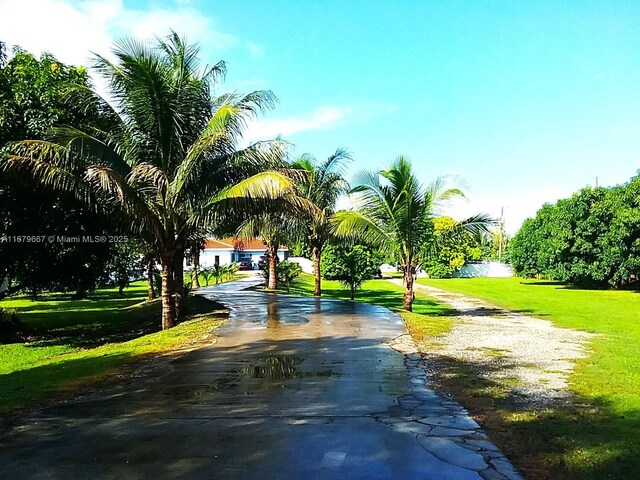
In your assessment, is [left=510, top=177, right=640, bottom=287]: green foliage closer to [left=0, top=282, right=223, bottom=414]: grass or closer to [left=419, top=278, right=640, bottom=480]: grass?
[left=0, top=282, right=223, bottom=414]: grass

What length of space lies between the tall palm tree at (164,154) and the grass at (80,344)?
8.07 feet

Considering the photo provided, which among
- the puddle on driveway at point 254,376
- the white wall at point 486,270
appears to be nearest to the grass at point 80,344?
the puddle on driveway at point 254,376

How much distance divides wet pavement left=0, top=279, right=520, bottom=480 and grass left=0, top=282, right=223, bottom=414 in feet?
2.93

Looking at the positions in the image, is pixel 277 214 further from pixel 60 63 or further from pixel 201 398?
pixel 201 398

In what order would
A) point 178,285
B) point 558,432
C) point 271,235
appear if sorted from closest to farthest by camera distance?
1. point 558,432
2. point 178,285
3. point 271,235

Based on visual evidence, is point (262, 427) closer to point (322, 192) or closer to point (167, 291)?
point (167, 291)

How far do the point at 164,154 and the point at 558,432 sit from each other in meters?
11.9

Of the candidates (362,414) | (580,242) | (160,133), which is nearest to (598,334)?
(362,414)

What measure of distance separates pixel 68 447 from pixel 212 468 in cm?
156

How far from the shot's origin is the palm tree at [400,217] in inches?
734

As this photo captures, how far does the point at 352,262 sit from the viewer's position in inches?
1206

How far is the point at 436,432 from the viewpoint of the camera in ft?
18.2

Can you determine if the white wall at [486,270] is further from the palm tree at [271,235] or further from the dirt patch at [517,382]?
the dirt patch at [517,382]

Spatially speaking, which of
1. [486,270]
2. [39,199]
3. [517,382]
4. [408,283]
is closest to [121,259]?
[39,199]
